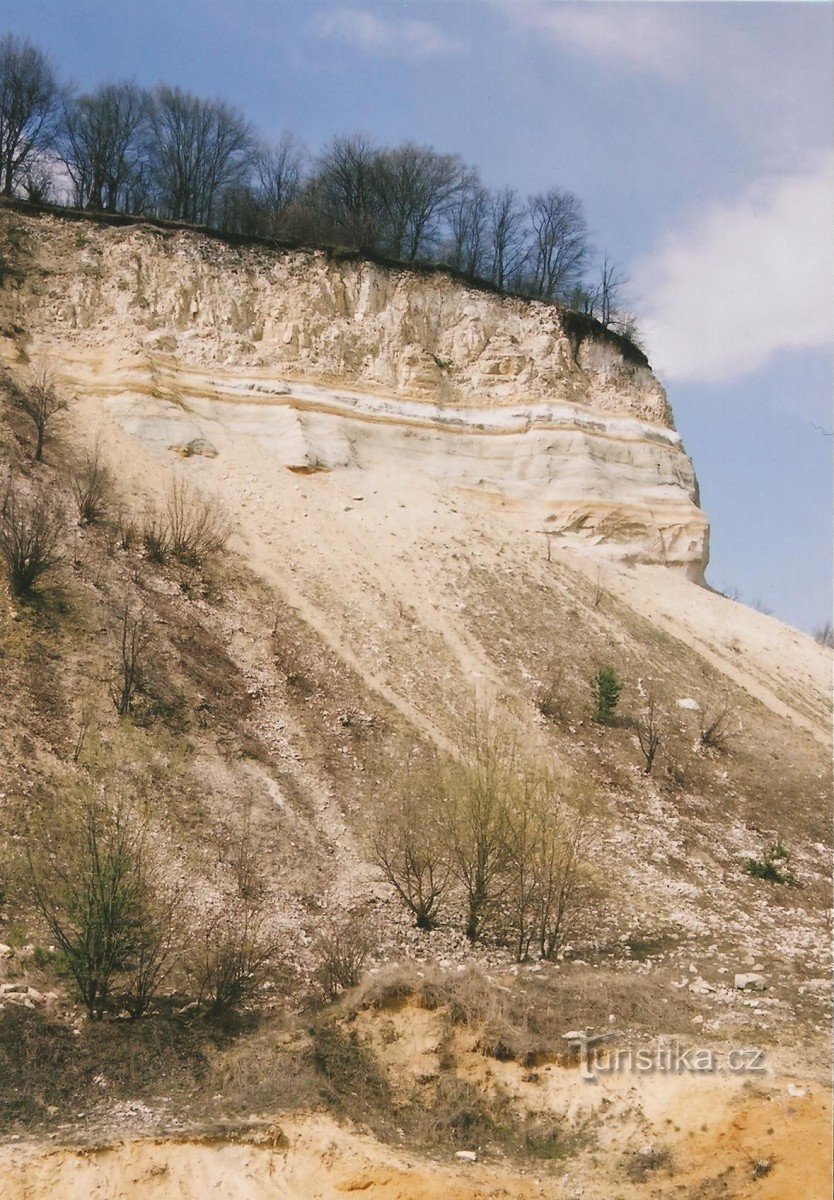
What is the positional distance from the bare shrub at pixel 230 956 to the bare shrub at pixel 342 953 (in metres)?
0.69

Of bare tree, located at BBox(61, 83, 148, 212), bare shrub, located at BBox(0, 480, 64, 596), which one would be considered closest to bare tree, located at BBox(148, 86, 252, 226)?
bare tree, located at BBox(61, 83, 148, 212)

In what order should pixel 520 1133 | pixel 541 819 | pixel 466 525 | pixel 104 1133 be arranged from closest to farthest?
1. pixel 104 1133
2. pixel 520 1133
3. pixel 541 819
4. pixel 466 525

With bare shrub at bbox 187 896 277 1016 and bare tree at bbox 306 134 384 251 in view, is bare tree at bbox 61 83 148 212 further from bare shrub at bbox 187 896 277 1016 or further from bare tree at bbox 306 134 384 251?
bare shrub at bbox 187 896 277 1016

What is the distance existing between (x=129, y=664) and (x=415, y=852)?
618 centimetres

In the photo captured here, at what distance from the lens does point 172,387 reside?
26719mm

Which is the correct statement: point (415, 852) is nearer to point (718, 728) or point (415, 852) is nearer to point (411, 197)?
point (718, 728)

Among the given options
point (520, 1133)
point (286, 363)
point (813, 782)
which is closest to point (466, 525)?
point (286, 363)

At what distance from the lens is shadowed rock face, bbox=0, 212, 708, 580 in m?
26.8

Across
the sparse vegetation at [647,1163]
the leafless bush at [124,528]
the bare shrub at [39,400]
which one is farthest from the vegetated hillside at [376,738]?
the bare shrub at [39,400]

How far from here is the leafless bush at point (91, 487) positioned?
21.1 metres

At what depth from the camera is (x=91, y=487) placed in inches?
841

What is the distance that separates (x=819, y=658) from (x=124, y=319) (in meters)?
22.1

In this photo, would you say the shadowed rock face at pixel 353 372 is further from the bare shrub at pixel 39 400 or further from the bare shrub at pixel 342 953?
the bare shrub at pixel 342 953

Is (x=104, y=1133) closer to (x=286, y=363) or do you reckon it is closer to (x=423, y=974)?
(x=423, y=974)
